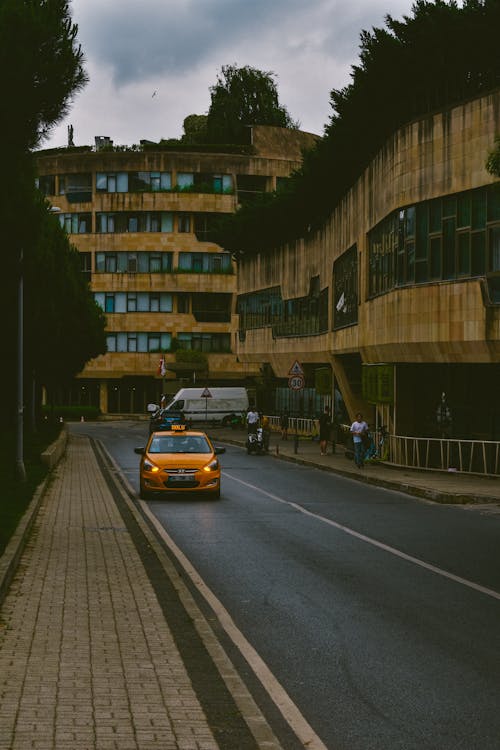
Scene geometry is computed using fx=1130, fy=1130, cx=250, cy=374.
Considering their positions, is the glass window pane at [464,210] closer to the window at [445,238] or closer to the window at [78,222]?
the window at [445,238]

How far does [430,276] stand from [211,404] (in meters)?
38.9

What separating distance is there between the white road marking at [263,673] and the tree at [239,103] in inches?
3374

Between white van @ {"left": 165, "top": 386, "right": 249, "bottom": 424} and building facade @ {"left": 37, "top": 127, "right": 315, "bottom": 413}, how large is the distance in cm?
2101

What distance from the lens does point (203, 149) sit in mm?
93438

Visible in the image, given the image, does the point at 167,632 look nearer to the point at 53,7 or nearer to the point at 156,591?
the point at 156,591

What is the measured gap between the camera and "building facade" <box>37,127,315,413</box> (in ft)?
301

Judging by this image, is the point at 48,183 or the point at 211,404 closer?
the point at 211,404

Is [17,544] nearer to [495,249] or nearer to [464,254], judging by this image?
[495,249]

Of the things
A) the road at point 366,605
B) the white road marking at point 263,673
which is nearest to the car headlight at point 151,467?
the road at point 366,605

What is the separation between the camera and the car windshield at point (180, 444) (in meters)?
25.9

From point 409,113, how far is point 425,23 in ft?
9.17

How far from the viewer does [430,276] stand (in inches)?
1243

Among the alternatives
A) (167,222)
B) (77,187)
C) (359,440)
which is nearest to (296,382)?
(359,440)

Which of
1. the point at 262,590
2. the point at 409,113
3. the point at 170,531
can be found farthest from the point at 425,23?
the point at 262,590
